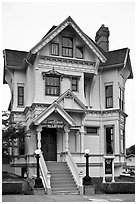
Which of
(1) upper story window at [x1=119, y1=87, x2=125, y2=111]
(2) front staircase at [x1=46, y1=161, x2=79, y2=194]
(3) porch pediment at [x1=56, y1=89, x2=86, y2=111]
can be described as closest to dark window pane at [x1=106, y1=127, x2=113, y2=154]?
(1) upper story window at [x1=119, y1=87, x2=125, y2=111]

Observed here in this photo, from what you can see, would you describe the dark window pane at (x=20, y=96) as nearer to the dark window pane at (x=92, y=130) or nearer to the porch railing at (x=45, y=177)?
the dark window pane at (x=92, y=130)

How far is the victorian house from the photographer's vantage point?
67.8 ft

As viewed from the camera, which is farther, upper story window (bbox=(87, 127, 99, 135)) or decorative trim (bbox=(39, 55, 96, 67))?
upper story window (bbox=(87, 127, 99, 135))

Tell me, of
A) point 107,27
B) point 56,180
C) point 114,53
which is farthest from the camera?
point 107,27

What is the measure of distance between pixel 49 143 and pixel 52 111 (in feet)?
8.27

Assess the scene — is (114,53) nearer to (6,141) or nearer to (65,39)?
(65,39)

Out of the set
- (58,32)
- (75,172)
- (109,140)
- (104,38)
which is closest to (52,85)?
(58,32)

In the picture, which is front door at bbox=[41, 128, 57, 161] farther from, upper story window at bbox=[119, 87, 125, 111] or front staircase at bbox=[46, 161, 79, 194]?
upper story window at bbox=[119, 87, 125, 111]

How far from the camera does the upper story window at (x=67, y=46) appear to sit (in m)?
22.1

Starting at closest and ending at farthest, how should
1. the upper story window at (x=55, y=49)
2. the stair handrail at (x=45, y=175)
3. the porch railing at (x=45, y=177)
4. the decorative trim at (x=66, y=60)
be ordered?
1. the porch railing at (x=45, y=177)
2. the stair handrail at (x=45, y=175)
3. the decorative trim at (x=66, y=60)
4. the upper story window at (x=55, y=49)

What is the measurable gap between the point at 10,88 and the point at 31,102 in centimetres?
314

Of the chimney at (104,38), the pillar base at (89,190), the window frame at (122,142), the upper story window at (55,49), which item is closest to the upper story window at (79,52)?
the upper story window at (55,49)

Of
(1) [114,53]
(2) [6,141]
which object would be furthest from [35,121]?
(1) [114,53]

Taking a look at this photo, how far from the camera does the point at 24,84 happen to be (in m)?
23.2
